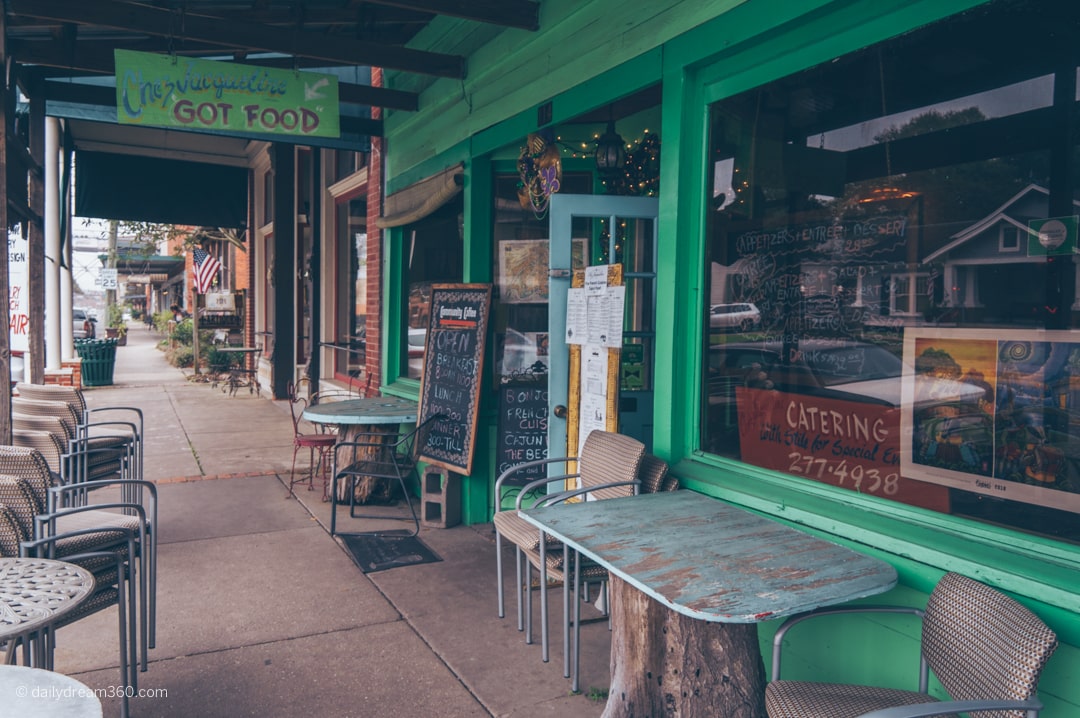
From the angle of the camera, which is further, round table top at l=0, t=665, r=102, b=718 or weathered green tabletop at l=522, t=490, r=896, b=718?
weathered green tabletop at l=522, t=490, r=896, b=718

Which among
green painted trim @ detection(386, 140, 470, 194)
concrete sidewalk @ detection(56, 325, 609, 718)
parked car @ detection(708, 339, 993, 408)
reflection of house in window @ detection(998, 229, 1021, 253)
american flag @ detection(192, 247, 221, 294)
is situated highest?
green painted trim @ detection(386, 140, 470, 194)

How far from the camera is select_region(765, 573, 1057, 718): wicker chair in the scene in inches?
73.5

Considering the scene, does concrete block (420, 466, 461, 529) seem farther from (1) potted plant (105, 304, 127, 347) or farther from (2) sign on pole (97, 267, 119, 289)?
(1) potted plant (105, 304, 127, 347)

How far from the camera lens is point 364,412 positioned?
19.7 ft

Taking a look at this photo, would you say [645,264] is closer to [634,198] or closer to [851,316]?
[634,198]

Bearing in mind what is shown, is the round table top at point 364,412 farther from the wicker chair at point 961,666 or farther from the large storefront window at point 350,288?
the wicker chair at point 961,666

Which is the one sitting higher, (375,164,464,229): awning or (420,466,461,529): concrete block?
(375,164,464,229): awning

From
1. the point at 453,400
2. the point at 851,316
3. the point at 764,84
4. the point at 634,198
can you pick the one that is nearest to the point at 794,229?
the point at 851,316

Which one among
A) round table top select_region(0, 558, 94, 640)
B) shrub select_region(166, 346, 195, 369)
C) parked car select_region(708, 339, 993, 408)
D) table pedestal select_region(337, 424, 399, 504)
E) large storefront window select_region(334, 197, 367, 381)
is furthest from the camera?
shrub select_region(166, 346, 195, 369)

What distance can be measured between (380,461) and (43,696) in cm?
459

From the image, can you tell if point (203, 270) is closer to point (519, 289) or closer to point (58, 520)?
point (519, 289)

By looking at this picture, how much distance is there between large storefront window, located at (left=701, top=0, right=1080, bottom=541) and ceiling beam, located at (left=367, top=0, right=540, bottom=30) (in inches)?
66.6

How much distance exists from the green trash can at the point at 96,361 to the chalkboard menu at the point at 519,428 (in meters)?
10.6

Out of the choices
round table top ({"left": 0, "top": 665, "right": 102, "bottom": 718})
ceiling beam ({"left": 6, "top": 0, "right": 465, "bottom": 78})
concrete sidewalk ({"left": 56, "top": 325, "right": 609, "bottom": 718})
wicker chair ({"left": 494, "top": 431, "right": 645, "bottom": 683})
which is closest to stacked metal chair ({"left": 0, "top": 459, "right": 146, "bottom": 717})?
concrete sidewalk ({"left": 56, "top": 325, "right": 609, "bottom": 718})
